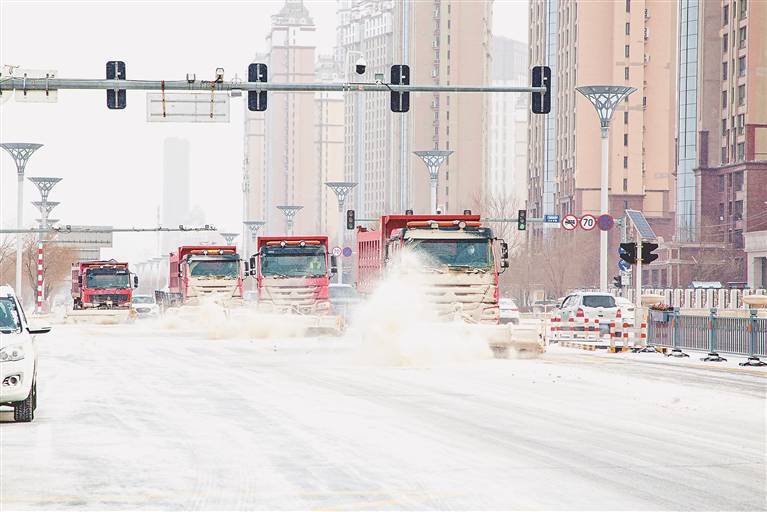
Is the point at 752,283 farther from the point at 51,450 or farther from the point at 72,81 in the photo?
the point at 51,450

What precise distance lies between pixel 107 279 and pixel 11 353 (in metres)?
48.5

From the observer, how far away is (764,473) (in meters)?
12.4

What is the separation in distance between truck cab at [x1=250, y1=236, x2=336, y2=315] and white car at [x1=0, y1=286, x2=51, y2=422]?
27533 mm

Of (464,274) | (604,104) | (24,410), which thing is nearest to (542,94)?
(464,274)

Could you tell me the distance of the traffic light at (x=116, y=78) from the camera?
29828 mm

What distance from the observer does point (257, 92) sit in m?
30.2

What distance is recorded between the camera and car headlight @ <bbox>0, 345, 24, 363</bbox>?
16172mm

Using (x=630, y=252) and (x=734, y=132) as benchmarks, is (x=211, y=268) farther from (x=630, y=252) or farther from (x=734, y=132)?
(x=734, y=132)

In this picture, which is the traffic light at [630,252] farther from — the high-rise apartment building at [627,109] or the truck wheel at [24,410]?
the high-rise apartment building at [627,109]

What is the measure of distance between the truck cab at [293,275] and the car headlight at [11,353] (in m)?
28.2

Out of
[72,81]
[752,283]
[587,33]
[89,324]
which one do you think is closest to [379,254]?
[72,81]

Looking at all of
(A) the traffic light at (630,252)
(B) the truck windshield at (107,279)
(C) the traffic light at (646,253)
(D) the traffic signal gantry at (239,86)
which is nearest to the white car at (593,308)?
(A) the traffic light at (630,252)

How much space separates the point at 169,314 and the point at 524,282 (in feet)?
199

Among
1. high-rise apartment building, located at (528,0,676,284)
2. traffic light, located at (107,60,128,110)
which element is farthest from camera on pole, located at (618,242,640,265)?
high-rise apartment building, located at (528,0,676,284)
